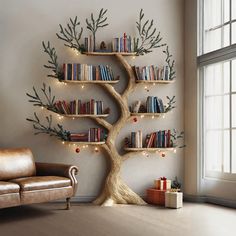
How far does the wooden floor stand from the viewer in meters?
4.19

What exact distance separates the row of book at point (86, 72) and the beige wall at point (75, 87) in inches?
9.4

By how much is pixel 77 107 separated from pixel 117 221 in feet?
6.33

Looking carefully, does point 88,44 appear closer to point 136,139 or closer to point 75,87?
point 75,87

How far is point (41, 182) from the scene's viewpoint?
5.03 meters

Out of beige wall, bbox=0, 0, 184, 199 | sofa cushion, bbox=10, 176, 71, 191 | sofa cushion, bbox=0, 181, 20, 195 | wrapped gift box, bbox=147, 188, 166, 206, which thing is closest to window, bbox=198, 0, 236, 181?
beige wall, bbox=0, 0, 184, 199

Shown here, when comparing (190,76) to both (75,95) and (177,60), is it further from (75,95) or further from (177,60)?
(75,95)

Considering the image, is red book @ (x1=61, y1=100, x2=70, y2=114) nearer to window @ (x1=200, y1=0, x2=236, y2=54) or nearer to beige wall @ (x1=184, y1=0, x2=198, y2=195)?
beige wall @ (x1=184, y1=0, x2=198, y2=195)

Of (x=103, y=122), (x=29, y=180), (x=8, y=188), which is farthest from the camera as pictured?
(x=103, y=122)

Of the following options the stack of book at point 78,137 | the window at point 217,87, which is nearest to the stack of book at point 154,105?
the window at point 217,87

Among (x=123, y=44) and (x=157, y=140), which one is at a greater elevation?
(x=123, y=44)

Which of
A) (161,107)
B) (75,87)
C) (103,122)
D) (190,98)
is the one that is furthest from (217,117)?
(75,87)

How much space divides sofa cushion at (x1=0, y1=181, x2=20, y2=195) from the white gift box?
2.15 meters

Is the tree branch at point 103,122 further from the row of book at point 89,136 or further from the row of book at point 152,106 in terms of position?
the row of book at point 152,106

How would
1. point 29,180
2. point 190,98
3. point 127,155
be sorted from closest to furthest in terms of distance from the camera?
point 29,180 → point 127,155 → point 190,98
